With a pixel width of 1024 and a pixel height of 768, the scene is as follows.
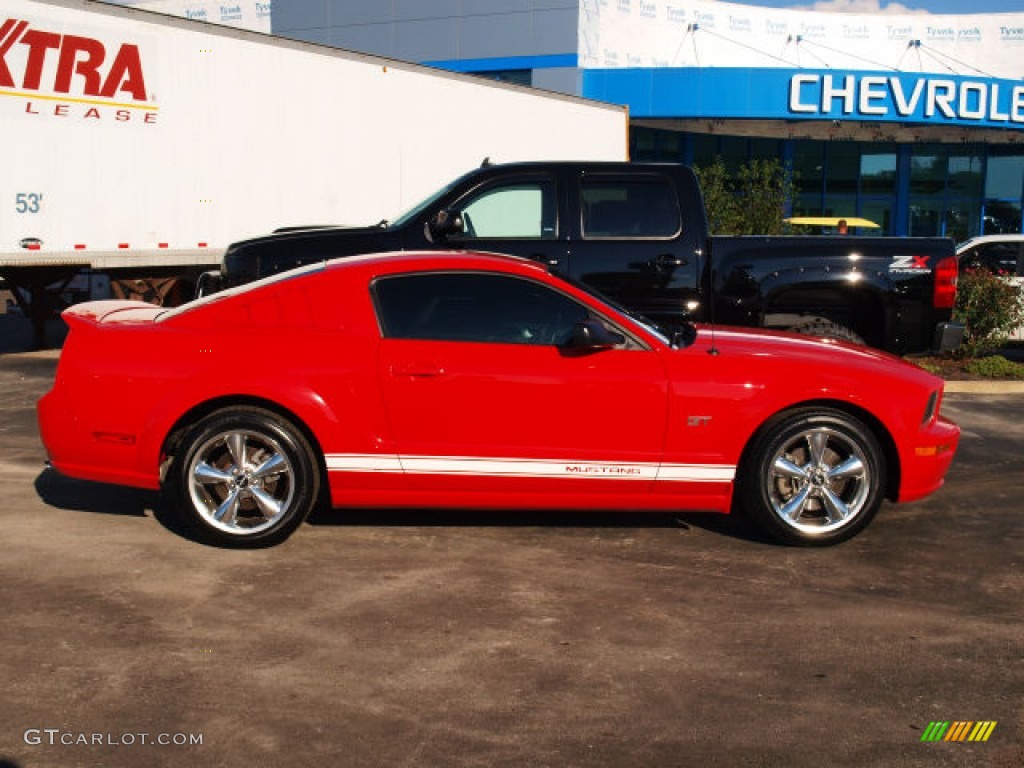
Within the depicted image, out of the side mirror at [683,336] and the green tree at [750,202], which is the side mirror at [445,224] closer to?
the side mirror at [683,336]

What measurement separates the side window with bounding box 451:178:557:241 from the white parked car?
9352 millimetres

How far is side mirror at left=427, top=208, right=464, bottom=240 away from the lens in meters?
8.45

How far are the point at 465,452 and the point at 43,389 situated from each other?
6.85m

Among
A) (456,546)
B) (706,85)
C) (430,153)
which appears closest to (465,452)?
(456,546)

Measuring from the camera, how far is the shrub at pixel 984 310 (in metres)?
14.0

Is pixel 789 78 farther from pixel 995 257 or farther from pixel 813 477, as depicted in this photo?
pixel 813 477

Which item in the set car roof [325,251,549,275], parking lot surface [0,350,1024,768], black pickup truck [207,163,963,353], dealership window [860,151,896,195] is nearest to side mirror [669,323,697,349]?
car roof [325,251,549,275]

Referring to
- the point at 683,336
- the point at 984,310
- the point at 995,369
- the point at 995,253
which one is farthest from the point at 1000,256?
the point at 683,336

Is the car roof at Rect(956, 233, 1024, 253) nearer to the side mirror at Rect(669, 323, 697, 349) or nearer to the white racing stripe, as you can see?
the side mirror at Rect(669, 323, 697, 349)

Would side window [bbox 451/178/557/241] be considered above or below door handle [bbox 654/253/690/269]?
above

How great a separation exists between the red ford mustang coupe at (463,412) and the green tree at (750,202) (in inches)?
660

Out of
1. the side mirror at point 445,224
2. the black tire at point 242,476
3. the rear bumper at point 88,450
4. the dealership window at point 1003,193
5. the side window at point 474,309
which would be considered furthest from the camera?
the dealership window at point 1003,193

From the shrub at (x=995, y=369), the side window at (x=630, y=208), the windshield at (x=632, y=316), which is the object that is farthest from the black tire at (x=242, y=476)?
the shrub at (x=995, y=369)

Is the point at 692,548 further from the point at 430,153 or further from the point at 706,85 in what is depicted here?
the point at 706,85
